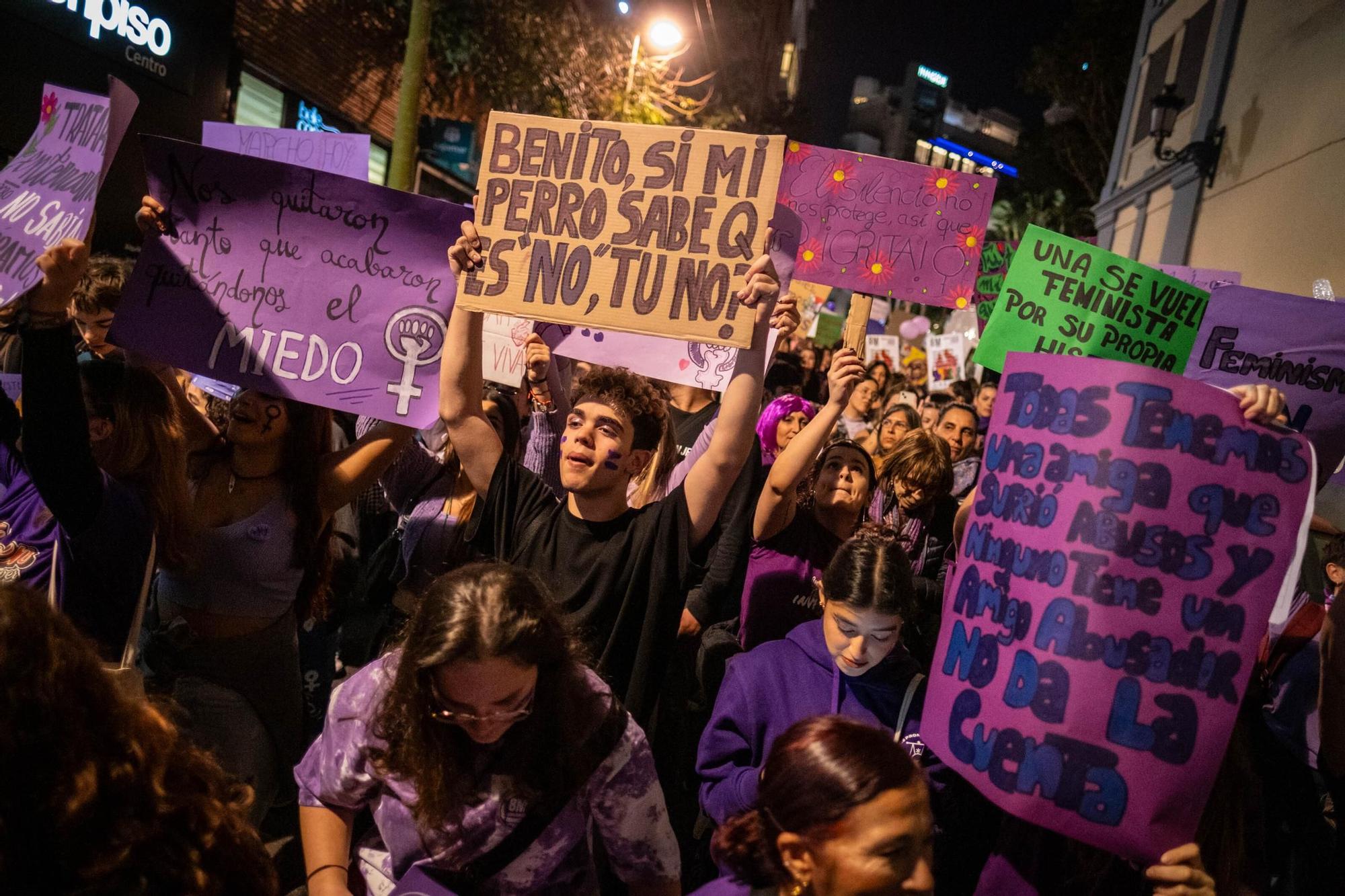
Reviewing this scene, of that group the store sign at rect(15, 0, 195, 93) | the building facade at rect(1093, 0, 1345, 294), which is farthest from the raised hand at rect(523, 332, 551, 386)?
the building facade at rect(1093, 0, 1345, 294)

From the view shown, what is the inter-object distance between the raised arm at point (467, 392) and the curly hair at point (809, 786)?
4.46 ft

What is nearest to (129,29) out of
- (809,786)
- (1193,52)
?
(809,786)

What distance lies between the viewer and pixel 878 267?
510 cm

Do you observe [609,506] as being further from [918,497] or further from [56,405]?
[918,497]

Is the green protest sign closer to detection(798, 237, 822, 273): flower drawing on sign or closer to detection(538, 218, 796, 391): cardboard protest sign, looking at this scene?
detection(798, 237, 822, 273): flower drawing on sign

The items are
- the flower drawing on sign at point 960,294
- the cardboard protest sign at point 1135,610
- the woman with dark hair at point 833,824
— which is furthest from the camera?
the flower drawing on sign at point 960,294

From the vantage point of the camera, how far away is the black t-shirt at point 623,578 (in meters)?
2.69

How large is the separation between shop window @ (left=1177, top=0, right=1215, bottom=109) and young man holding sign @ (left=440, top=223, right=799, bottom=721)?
13.4 m

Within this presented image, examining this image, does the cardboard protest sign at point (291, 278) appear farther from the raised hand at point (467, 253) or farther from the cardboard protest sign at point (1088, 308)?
the cardboard protest sign at point (1088, 308)

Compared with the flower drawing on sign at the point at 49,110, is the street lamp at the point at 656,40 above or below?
above

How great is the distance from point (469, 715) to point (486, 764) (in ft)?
0.44

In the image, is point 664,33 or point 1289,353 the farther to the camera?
point 664,33

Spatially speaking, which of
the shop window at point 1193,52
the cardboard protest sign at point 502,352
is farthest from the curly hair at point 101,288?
the shop window at point 1193,52

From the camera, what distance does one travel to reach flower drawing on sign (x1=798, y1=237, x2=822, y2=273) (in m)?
5.20
